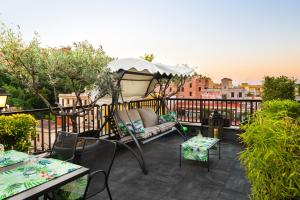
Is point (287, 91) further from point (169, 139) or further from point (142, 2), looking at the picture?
point (142, 2)

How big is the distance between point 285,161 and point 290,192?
0.15 metres

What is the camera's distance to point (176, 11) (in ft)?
26.0

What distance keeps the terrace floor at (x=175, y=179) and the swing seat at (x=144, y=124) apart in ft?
1.40

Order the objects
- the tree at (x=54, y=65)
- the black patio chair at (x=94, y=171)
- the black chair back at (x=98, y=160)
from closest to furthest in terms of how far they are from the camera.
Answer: the black patio chair at (x=94, y=171)
the black chair back at (x=98, y=160)
the tree at (x=54, y=65)

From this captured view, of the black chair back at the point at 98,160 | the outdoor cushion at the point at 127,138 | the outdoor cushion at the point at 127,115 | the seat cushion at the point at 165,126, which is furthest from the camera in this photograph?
the seat cushion at the point at 165,126

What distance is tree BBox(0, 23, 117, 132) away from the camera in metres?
3.31

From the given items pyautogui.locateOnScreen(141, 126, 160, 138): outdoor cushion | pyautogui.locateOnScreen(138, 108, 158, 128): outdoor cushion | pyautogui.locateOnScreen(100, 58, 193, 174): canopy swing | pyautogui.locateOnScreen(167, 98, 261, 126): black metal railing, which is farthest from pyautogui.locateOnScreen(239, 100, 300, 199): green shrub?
pyautogui.locateOnScreen(167, 98, 261, 126): black metal railing

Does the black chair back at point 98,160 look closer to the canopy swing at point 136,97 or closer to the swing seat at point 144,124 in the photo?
the canopy swing at point 136,97

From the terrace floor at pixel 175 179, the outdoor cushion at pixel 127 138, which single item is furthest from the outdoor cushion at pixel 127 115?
the terrace floor at pixel 175 179

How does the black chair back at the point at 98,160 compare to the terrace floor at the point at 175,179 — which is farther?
the terrace floor at the point at 175,179

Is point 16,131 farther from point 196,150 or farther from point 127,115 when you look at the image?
point 196,150

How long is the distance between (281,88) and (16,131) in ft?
16.0

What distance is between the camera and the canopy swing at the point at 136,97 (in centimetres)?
411

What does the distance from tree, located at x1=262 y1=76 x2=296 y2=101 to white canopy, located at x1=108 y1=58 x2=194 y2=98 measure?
6.34 feet
